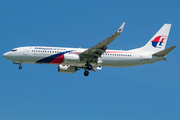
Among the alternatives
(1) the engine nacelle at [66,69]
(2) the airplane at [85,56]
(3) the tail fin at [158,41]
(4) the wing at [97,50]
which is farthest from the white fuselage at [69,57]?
(1) the engine nacelle at [66,69]

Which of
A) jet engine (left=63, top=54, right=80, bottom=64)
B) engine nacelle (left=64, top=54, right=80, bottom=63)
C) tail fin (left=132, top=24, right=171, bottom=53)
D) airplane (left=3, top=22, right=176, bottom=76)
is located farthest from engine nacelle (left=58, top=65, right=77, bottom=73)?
tail fin (left=132, top=24, right=171, bottom=53)

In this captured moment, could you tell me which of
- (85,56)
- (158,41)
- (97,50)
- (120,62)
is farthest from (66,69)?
(158,41)

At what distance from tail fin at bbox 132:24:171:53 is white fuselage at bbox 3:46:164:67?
185cm

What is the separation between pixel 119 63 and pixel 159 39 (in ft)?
28.8

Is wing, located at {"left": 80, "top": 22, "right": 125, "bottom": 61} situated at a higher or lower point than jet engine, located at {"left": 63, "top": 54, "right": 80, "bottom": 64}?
higher

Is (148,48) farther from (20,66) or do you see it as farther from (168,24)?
(20,66)

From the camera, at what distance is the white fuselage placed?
44.0 metres

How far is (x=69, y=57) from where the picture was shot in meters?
43.2

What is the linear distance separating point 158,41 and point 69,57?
609 inches

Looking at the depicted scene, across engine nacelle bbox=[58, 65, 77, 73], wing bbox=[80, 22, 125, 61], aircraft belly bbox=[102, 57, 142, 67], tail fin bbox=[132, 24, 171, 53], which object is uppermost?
tail fin bbox=[132, 24, 171, 53]

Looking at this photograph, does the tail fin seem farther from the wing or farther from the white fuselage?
the wing

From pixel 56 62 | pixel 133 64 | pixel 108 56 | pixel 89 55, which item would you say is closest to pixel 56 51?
pixel 56 62

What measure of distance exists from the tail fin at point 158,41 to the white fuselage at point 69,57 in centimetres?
185

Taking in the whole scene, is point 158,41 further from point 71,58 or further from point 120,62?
point 71,58
